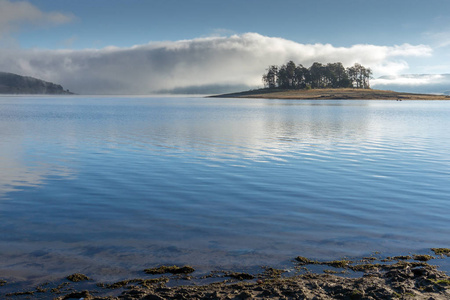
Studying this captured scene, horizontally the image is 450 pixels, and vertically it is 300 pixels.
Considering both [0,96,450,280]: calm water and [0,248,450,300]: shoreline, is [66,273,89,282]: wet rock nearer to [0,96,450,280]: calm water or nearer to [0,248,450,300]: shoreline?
[0,248,450,300]: shoreline

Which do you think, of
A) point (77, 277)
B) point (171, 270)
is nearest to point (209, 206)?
point (171, 270)

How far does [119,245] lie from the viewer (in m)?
12.5

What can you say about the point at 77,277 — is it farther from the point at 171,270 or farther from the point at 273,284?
the point at 273,284

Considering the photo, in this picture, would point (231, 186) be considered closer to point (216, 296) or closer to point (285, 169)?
point (285, 169)

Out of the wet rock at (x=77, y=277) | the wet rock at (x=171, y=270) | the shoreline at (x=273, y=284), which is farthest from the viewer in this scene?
the wet rock at (x=171, y=270)

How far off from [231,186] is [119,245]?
9.14 m

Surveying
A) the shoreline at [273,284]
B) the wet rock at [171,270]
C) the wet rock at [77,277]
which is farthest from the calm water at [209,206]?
the shoreline at [273,284]

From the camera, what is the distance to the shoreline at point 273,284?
30.1 feet

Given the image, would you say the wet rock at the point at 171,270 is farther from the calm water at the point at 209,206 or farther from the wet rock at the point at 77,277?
the wet rock at the point at 77,277

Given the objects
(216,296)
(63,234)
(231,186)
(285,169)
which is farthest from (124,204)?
(285,169)

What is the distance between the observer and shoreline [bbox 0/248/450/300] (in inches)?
361

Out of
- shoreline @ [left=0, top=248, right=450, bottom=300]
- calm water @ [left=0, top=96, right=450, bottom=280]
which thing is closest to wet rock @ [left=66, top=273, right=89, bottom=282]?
shoreline @ [left=0, top=248, right=450, bottom=300]

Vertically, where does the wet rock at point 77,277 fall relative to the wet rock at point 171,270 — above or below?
above

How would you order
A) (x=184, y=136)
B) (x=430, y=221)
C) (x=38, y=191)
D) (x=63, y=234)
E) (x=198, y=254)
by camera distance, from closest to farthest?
(x=198, y=254) < (x=63, y=234) < (x=430, y=221) < (x=38, y=191) < (x=184, y=136)
